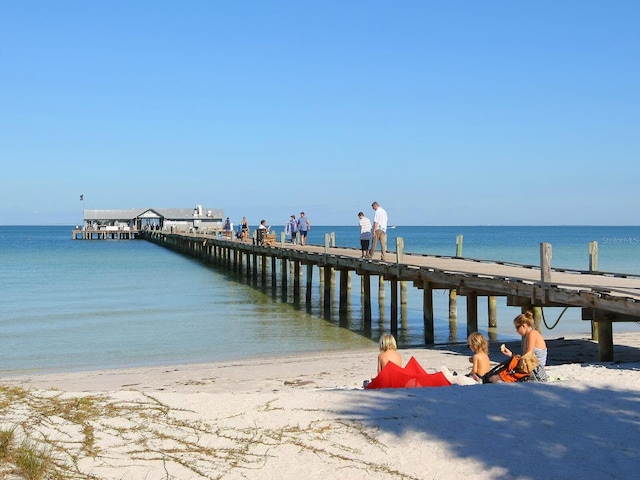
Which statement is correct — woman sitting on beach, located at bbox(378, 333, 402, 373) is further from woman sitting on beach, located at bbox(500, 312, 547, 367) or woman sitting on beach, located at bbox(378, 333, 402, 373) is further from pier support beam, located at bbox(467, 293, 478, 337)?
pier support beam, located at bbox(467, 293, 478, 337)

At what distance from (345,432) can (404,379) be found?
1951 mm

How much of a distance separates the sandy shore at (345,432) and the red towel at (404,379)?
0.47 m

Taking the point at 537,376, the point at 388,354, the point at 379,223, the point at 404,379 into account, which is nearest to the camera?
the point at 404,379

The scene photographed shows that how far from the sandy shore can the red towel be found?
47 centimetres

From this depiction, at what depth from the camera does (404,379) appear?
8.59 meters

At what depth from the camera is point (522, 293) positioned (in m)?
13.5

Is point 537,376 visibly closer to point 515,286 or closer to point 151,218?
point 515,286

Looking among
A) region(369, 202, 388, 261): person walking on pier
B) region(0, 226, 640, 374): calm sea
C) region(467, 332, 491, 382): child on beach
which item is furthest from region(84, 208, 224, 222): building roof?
region(467, 332, 491, 382): child on beach

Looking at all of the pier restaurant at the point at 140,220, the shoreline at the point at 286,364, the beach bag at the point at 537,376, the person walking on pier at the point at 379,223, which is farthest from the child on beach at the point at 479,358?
the pier restaurant at the point at 140,220

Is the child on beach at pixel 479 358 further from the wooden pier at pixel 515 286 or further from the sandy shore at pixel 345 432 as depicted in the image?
the wooden pier at pixel 515 286

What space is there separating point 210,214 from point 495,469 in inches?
4077

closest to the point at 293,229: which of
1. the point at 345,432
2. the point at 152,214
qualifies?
the point at 345,432

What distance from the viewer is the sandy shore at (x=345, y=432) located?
615 cm

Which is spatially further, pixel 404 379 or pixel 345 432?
pixel 404 379
